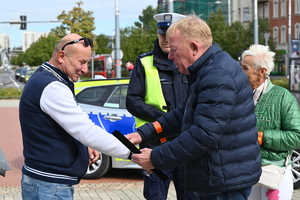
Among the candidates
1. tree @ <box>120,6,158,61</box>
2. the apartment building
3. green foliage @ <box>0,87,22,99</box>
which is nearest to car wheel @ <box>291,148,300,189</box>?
green foliage @ <box>0,87,22,99</box>

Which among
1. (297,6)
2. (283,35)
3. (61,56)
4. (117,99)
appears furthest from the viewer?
(283,35)

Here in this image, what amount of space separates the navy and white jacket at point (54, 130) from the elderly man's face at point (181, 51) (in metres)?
0.64

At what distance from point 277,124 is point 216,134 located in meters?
1.34

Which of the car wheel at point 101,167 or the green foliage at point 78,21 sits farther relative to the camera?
the green foliage at point 78,21

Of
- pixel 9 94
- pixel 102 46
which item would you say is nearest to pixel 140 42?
pixel 102 46

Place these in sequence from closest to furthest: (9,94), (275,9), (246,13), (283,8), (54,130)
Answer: (54,130)
(9,94)
(283,8)
(275,9)
(246,13)

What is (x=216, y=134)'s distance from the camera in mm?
2832

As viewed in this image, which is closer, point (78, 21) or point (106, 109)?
point (106, 109)

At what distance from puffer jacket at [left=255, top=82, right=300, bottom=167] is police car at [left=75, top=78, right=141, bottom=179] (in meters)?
3.90

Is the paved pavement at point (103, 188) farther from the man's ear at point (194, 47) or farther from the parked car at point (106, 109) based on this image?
the man's ear at point (194, 47)

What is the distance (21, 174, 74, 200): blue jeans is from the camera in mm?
3105

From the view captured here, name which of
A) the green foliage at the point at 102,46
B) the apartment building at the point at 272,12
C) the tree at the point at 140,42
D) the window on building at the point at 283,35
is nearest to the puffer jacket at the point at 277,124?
the tree at the point at 140,42

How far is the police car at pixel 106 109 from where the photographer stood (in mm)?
7926

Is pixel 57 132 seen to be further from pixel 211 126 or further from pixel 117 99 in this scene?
pixel 117 99
